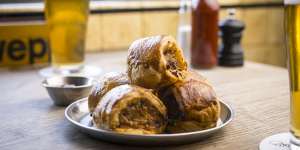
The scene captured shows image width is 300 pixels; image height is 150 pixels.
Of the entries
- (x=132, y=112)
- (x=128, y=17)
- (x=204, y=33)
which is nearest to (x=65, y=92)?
(x=132, y=112)

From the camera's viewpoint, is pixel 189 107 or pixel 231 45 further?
pixel 231 45

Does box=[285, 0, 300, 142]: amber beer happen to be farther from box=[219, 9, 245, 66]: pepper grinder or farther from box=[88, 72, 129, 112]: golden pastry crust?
box=[219, 9, 245, 66]: pepper grinder

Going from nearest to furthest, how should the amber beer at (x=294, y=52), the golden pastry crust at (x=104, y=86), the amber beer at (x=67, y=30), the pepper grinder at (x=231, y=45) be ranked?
the amber beer at (x=294, y=52), the golden pastry crust at (x=104, y=86), the amber beer at (x=67, y=30), the pepper grinder at (x=231, y=45)

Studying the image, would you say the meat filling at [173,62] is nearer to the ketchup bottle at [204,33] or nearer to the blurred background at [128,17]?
the ketchup bottle at [204,33]

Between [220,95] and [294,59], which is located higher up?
[294,59]

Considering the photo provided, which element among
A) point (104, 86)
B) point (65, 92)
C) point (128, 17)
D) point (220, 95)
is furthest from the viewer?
point (128, 17)

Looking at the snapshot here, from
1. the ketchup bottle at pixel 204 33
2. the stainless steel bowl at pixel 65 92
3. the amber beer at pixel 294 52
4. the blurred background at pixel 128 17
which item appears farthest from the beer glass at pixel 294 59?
the blurred background at pixel 128 17

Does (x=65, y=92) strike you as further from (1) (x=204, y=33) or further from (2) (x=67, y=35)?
(1) (x=204, y=33)

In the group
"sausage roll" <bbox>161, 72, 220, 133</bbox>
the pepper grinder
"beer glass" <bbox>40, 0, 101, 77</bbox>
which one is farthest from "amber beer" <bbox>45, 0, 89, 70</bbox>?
"sausage roll" <bbox>161, 72, 220, 133</bbox>
